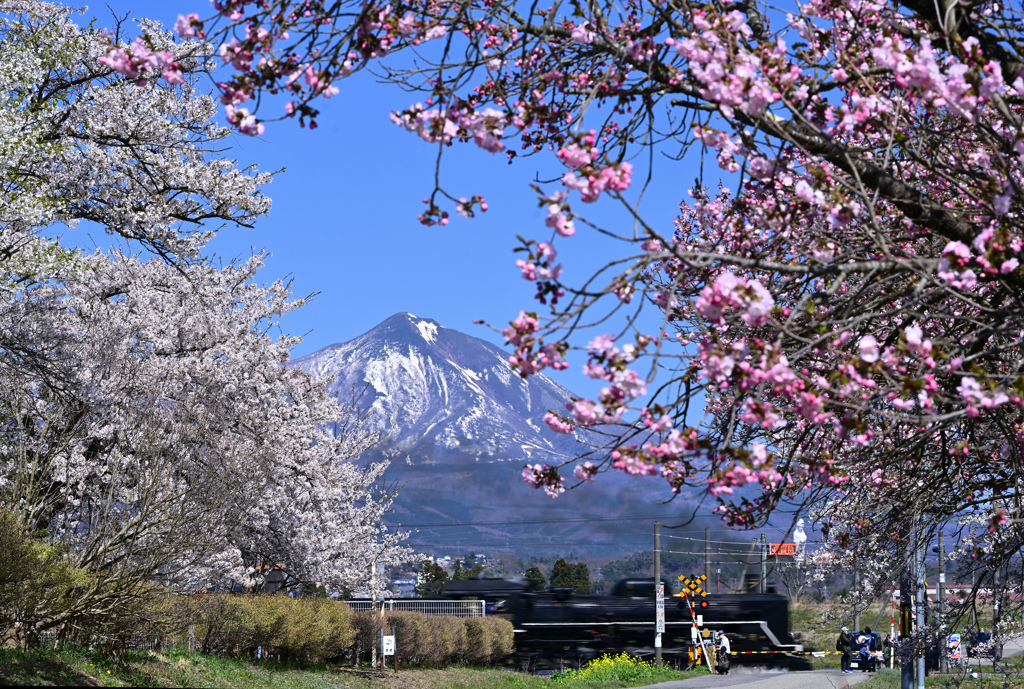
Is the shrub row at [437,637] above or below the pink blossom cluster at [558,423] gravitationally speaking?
below

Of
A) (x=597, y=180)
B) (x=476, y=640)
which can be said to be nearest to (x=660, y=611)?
(x=476, y=640)

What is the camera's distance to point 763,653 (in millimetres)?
35469

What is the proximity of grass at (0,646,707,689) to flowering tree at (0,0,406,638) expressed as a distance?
0.83 meters

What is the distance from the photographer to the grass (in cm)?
1266

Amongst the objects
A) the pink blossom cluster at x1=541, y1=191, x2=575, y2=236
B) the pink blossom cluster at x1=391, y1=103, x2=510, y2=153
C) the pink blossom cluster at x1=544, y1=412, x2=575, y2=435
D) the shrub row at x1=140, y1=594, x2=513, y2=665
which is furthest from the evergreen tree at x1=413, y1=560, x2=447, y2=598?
the pink blossom cluster at x1=541, y1=191, x2=575, y2=236

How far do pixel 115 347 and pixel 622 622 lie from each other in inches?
932

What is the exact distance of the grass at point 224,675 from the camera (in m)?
12.7

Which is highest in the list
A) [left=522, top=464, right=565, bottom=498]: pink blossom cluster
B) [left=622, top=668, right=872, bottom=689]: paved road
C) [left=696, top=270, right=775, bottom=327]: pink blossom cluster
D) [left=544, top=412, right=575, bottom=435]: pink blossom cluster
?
[left=696, top=270, right=775, bottom=327]: pink blossom cluster

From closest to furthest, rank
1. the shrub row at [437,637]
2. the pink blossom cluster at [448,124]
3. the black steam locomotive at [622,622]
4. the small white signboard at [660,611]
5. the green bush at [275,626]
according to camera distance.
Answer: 1. the pink blossom cluster at [448,124]
2. the green bush at [275,626]
3. the shrub row at [437,637]
4. the small white signboard at [660,611]
5. the black steam locomotive at [622,622]

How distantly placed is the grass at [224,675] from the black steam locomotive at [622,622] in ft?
13.2

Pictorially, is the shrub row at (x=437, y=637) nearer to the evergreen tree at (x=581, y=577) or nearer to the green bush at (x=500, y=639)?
the green bush at (x=500, y=639)

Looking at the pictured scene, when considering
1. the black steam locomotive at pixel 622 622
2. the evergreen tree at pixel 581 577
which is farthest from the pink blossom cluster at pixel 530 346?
the evergreen tree at pixel 581 577

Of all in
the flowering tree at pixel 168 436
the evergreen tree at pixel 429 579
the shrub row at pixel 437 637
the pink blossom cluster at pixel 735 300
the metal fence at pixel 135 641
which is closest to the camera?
the pink blossom cluster at pixel 735 300

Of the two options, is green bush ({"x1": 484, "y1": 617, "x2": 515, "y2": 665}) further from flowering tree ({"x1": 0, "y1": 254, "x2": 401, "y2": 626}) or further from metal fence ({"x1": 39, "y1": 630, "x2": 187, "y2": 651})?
metal fence ({"x1": 39, "y1": 630, "x2": 187, "y2": 651})
